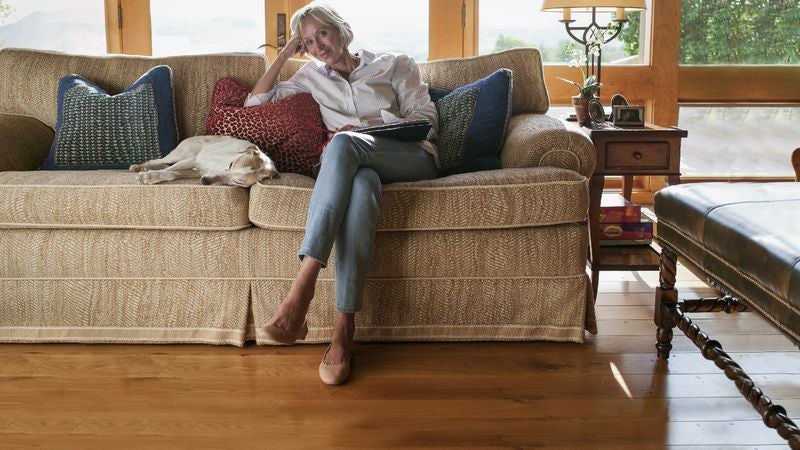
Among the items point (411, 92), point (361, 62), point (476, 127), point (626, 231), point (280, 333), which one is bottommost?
point (280, 333)

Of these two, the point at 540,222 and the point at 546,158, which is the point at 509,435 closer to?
the point at 540,222

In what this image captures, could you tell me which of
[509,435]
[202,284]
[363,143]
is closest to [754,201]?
[509,435]

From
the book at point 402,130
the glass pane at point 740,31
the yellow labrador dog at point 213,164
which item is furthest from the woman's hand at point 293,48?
the glass pane at point 740,31

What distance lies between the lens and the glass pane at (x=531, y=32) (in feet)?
14.5

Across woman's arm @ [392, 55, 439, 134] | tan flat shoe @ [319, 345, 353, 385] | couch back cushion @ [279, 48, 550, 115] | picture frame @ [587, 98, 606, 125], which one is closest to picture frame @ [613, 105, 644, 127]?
picture frame @ [587, 98, 606, 125]

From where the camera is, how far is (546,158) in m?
2.67

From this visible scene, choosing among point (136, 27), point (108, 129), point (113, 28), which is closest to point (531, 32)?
point (136, 27)

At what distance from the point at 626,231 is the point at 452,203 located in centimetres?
88

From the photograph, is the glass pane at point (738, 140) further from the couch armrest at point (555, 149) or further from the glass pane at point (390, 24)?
the couch armrest at point (555, 149)

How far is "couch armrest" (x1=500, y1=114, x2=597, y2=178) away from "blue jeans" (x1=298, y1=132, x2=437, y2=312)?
1.71 feet

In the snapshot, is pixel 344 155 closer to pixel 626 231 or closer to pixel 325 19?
pixel 325 19

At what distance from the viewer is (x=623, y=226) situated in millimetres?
3068

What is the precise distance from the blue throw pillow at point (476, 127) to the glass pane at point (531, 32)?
160 centimetres

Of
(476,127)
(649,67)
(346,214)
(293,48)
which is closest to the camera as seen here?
(346,214)
